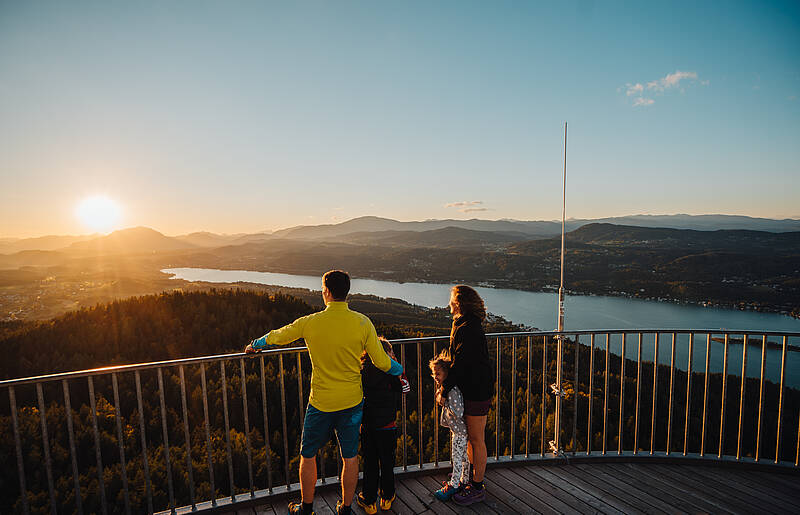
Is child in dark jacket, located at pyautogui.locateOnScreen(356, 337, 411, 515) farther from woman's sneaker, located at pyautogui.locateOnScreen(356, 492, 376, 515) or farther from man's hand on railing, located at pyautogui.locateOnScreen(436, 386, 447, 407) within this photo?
man's hand on railing, located at pyautogui.locateOnScreen(436, 386, 447, 407)

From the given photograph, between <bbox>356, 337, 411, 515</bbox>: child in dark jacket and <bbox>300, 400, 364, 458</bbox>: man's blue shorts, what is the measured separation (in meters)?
0.11

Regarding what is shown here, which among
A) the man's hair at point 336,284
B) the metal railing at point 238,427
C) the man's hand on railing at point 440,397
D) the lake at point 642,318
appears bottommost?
the lake at point 642,318

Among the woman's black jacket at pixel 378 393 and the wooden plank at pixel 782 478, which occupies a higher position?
the woman's black jacket at pixel 378 393

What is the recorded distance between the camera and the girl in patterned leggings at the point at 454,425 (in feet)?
7.72

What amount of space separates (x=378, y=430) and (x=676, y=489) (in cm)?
219

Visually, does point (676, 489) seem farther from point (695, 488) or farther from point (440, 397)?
point (440, 397)

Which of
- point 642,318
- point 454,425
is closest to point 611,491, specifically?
point 454,425

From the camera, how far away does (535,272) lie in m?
59.7

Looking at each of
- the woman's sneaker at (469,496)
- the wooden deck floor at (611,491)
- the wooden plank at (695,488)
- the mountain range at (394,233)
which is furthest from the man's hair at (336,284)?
the mountain range at (394,233)

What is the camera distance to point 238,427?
5922 mm

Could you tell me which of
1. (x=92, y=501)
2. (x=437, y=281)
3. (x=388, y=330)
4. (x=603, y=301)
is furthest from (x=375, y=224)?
(x=92, y=501)

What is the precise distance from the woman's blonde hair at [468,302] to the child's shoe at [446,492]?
117cm

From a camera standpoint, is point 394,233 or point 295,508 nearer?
point 295,508

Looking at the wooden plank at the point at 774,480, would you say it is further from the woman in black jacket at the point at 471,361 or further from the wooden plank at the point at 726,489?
the woman in black jacket at the point at 471,361
